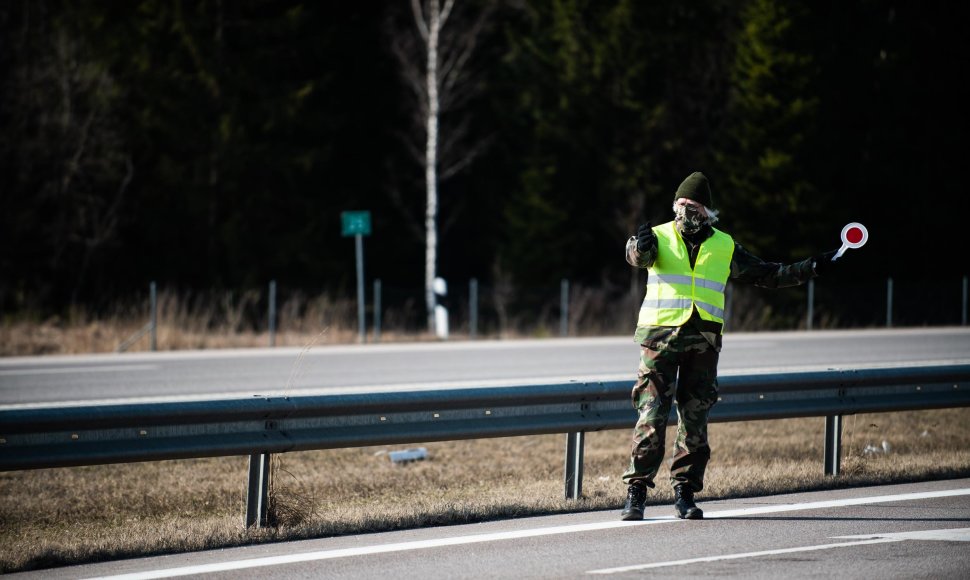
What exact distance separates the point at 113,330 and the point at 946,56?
1225 inches

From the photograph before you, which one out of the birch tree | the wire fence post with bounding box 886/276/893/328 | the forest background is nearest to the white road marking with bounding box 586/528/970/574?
the forest background

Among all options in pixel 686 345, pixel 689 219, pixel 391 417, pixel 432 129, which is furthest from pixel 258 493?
pixel 432 129

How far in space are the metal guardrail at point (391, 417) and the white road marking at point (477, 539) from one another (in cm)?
81

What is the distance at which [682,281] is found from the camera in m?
7.09

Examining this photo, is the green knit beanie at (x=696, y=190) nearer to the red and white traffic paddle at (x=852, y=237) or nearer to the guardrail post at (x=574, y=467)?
the red and white traffic paddle at (x=852, y=237)

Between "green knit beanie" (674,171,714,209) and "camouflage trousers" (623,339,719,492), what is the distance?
0.82m

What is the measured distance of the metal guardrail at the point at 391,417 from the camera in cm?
666

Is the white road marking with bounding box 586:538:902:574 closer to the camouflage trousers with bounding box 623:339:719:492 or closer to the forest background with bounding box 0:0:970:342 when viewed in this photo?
the camouflage trousers with bounding box 623:339:719:492

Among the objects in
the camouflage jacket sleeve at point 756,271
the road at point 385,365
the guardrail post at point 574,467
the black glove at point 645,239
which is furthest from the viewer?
the road at point 385,365

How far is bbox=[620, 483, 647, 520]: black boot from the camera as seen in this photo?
287 inches

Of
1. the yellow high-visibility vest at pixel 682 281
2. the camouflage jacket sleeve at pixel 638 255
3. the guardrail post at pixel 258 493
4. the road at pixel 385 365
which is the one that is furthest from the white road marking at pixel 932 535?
the road at pixel 385 365

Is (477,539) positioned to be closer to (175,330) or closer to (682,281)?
(682,281)

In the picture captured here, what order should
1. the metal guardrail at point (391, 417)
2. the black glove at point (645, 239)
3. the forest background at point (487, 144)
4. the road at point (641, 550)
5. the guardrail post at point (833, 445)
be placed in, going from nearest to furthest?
the road at point (641, 550) → the metal guardrail at point (391, 417) → the black glove at point (645, 239) → the guardrail post at point (833, 445) → the forest background at point (487, 144)

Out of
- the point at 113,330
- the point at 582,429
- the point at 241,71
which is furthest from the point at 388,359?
the point at 241,71
